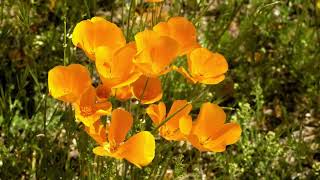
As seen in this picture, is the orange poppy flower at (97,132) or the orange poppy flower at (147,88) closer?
the orange poppy flower at (97,132)

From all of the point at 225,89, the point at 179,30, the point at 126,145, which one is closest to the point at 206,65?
the point at 179,30

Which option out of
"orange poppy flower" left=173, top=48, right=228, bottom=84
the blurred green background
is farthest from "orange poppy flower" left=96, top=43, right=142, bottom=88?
the blurred green background

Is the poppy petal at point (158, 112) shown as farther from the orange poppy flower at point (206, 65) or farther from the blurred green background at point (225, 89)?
the blurred green background at point (225, 89)

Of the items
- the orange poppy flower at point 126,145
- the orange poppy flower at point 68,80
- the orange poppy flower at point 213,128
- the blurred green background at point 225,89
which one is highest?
the orange poppy flower at point 68,80

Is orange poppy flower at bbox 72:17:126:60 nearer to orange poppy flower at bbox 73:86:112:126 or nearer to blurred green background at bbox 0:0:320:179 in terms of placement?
orange poppy flower at bbox 73:86:112:126

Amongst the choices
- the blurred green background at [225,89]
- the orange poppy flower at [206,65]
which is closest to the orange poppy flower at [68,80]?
the orange poppy flower at [206,65]

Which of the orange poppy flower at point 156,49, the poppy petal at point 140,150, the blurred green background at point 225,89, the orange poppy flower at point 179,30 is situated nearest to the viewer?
the poppy petal at point 140,150

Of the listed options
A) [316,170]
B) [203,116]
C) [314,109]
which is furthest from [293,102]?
[203,116]
